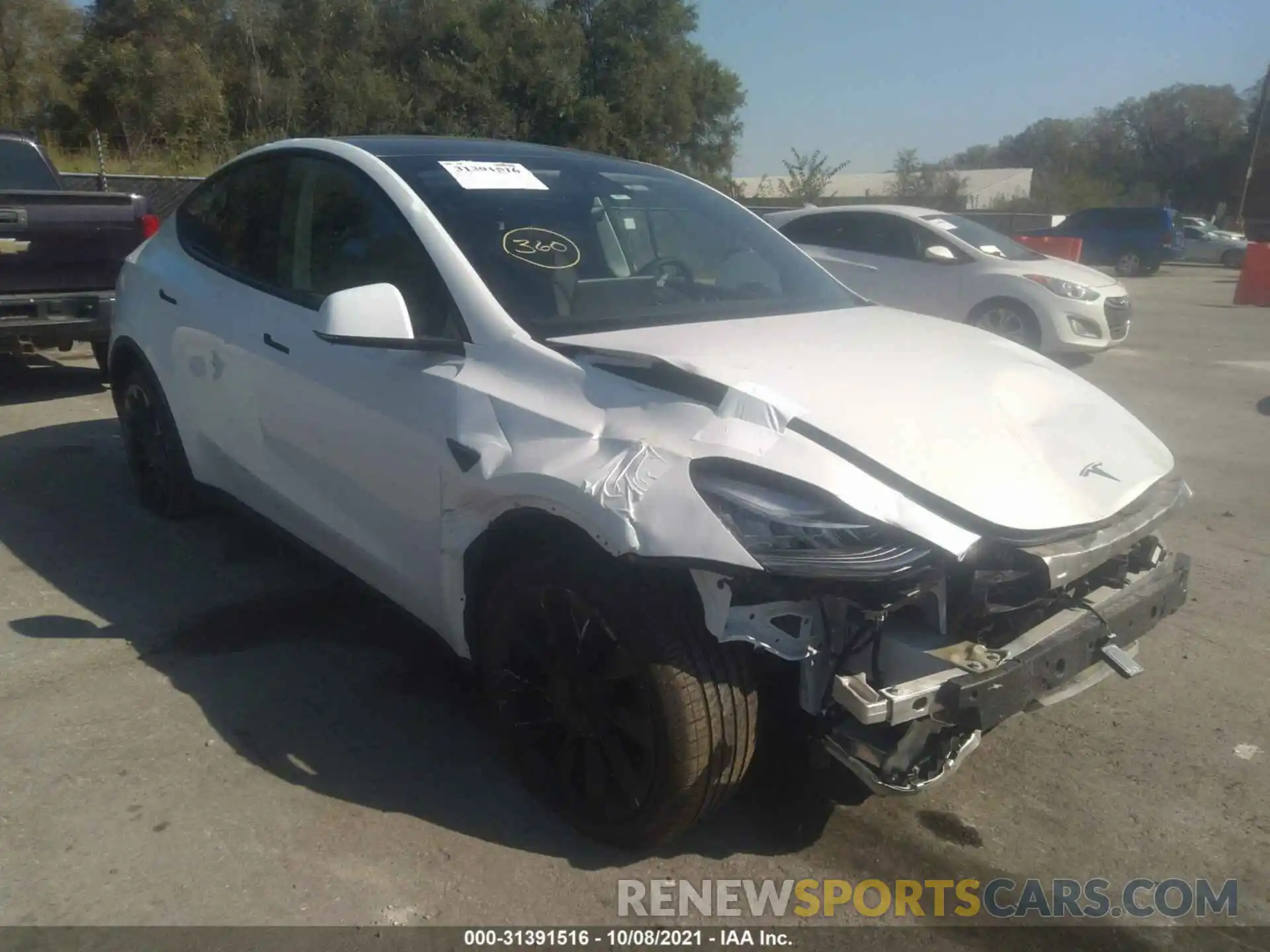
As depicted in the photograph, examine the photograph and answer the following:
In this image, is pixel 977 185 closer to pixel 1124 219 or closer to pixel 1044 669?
pixel 1124 219

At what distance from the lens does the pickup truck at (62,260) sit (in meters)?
6.88

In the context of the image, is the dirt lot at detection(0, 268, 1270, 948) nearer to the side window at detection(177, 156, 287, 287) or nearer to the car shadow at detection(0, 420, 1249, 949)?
the car shadow at detection(0, 420, 1249, 949)

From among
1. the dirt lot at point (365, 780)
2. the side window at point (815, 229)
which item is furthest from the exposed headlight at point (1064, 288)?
the dirt lot at point (365, 780)

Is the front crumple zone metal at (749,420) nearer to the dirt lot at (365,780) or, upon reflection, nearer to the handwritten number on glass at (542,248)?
the handwritten number on glass at (542,248)

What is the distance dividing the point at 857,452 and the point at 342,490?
176 cm

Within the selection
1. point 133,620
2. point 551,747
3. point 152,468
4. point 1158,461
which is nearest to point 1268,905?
point 1158,461

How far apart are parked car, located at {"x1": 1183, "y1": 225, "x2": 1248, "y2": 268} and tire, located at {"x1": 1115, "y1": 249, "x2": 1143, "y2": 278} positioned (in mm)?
5125

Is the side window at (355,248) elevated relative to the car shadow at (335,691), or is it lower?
elevated

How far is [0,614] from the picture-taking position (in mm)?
4207

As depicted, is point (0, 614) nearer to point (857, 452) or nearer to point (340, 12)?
→ point (857, 452)

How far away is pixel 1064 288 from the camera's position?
35.0 feet

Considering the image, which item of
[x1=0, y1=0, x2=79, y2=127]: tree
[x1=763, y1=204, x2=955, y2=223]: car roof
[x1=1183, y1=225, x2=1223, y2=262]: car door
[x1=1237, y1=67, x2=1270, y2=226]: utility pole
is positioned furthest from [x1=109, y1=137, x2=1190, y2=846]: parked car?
[x1=1237, y1=67, x2=1270, y2=226]: utility pole

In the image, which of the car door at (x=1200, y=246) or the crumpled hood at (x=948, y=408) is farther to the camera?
the car door at (x=1200, y=246)

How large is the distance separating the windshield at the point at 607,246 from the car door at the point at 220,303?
2.68ft
